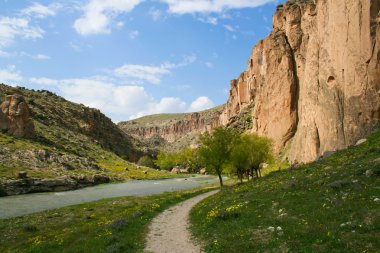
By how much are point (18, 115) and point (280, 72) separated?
88.7 m

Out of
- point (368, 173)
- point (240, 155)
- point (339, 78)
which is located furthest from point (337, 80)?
point (368, 173)

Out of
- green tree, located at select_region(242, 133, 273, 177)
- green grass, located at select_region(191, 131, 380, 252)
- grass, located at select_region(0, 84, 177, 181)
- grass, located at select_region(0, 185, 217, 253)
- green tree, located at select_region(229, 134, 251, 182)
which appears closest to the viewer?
green grass, located at select_region(191, 131, 380, 252)

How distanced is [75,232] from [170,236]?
10742mm

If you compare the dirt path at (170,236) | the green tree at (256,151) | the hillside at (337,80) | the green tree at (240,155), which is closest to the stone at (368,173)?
the dirt path at (170,236)

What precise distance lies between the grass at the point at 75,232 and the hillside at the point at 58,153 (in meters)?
36.8

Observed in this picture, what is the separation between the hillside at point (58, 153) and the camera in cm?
7981

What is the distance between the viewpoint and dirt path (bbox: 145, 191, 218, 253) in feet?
59.1

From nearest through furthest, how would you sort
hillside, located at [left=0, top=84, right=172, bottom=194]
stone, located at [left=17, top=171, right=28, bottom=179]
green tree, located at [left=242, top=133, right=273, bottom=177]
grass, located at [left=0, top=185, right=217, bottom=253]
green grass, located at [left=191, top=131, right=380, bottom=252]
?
green grass, located at [left=191, top=131, right=380, bottom=252] < grass, located at [left=0, top=185, right=217, bottom=253] < green tree, located at [left=242, top=133, right=273, bottom=177] < stone, located at [left=17, top=171, right=28, bottom=179] < hillside, located at [left=0, top=84, right=172, bottom=194]

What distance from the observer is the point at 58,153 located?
111375 mm

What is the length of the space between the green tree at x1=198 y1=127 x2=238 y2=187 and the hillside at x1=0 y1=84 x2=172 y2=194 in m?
39.2

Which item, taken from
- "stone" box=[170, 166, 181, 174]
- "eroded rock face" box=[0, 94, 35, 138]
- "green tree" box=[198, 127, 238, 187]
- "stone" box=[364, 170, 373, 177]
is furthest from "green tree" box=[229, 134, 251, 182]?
"stone" box=[170, 166, 181, 174]

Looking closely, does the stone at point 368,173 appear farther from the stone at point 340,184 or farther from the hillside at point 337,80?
the hillside at point 337,80

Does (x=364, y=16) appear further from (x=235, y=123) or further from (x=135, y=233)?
(x=235, y=123)

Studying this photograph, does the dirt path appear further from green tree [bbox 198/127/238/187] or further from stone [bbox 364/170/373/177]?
green tree [bbox 198/127/238/187]
